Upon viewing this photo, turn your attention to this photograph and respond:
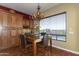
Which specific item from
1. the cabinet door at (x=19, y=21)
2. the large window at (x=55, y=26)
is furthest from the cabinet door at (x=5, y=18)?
the large window at (x=55, y=26)

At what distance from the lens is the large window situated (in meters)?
4.28

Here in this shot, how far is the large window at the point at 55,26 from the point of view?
14.0ft

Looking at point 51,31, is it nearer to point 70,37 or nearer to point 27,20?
point 70,37

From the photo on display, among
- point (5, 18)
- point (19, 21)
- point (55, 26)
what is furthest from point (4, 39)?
point (55, 26)

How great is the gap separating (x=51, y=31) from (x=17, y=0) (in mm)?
3014

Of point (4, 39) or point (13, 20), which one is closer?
point (4, 39)

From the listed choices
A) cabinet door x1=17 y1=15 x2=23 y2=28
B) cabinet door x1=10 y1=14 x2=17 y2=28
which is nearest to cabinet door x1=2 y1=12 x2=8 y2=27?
cabinet door x1=10 y1=14 x2=17 y2=28

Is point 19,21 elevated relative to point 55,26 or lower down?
elevated

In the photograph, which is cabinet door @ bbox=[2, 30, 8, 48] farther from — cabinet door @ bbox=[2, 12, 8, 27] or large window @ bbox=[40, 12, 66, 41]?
large window @ bbox=[40, 12, 66, 41]

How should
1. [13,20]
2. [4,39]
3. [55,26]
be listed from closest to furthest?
1. [4,39]
2. [55,26]
3. [13,20]

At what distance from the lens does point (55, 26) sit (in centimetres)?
466

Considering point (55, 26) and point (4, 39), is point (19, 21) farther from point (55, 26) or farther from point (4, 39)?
point (55, 26)

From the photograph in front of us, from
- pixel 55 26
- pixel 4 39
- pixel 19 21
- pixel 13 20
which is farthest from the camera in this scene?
pixel 19 21

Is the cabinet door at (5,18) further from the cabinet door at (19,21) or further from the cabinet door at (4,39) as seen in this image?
the cabinet door at (19,21)
